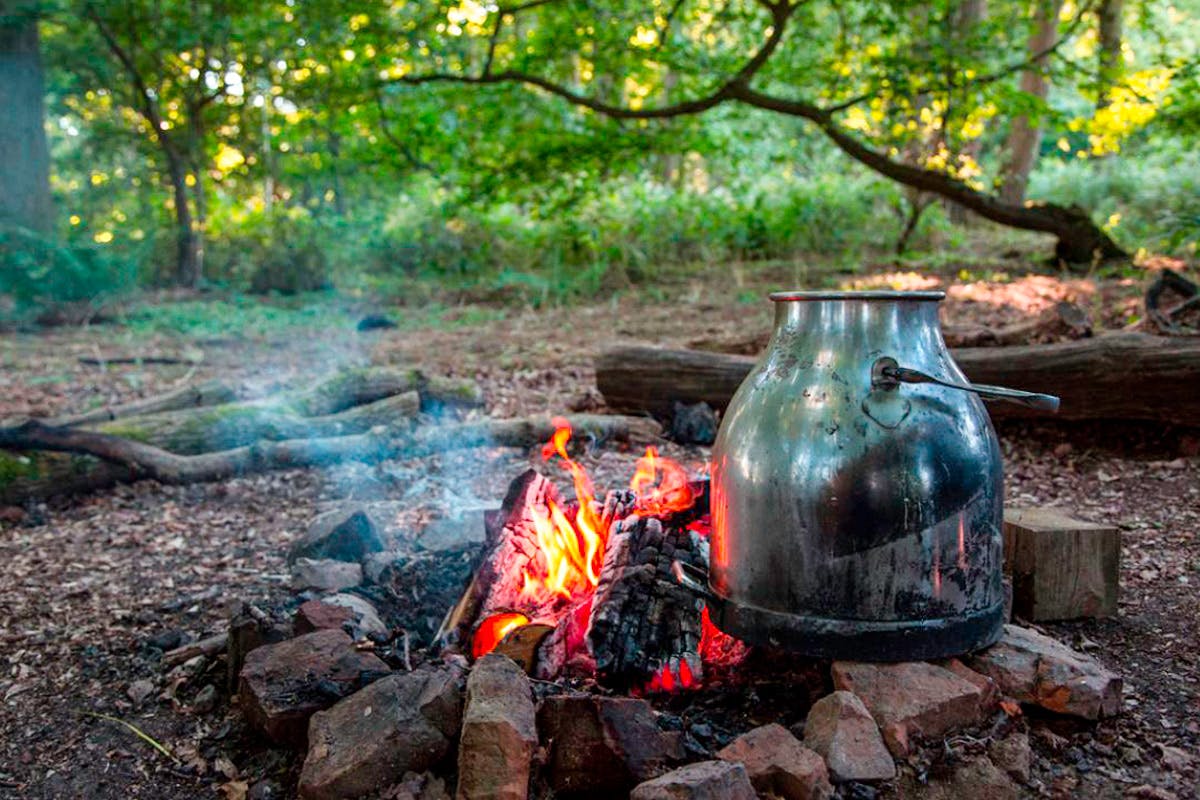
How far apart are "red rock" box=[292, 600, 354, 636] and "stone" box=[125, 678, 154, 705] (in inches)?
17.4

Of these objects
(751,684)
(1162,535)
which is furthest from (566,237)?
(751,684)

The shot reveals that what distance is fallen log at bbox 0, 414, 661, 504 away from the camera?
4.82 metres

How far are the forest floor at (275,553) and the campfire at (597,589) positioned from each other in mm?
744

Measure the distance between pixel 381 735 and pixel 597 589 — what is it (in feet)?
2.58

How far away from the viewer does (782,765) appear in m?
2.09

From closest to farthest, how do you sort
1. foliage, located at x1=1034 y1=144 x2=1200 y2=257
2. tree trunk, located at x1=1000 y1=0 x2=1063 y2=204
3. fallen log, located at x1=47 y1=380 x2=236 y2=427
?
fallen log, located at x1=47 y1=380 x2=236 y2=427 → foliage, located at x1=1034 y1=144 x2=1200 y2=257 → tree trunk, located at x1=1000 y1=0 x2=1063 y2=204

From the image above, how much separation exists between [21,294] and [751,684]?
1163cm

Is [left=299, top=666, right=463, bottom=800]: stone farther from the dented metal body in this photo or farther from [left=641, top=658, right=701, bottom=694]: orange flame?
the dented metal body

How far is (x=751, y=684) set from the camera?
2580 mm

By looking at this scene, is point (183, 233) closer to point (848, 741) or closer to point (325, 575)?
point (325, 575)

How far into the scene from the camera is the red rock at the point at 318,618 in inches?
115

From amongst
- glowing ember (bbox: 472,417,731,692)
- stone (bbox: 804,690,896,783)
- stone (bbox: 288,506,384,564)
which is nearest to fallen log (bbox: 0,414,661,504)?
stone (bbox: 288,506,384,564)

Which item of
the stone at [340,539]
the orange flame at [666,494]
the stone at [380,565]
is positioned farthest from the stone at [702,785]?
the stone at [340,539]

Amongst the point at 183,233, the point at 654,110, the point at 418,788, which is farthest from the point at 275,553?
the point at 183,233
